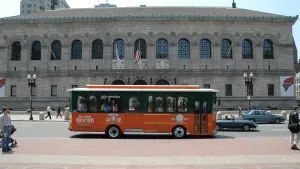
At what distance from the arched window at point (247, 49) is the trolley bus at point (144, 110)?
29.5 metres

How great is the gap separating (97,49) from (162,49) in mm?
10020

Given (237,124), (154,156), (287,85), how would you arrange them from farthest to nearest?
(287,85) < (237,124) < (154,156)

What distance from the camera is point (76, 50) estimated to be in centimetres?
4559

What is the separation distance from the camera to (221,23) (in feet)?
146

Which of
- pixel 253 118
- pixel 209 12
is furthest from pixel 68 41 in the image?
pixel 253 118

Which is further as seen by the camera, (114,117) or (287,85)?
(287,85)

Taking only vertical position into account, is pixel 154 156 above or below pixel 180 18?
below

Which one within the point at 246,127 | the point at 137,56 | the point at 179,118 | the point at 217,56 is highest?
the point at 217,56

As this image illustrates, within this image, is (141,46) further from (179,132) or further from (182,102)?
(179,132)

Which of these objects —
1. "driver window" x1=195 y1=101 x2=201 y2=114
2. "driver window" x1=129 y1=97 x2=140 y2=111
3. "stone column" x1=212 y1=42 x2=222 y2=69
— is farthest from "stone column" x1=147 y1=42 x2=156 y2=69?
"driver window" x1=195 y1=101 x2=201 y2=114

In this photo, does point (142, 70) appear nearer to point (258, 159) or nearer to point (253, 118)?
point (253, 118)

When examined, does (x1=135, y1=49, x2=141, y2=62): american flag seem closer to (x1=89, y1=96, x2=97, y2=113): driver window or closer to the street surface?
(x1=89, y1=96, x2=97, y2=113): driver window

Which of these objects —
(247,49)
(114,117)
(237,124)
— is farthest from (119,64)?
(114,117)

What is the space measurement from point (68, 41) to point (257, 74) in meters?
29.3
